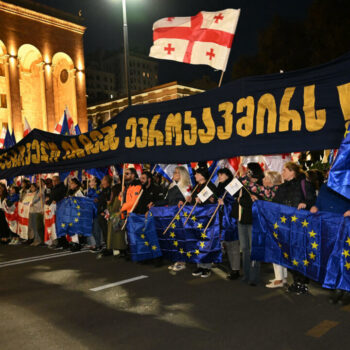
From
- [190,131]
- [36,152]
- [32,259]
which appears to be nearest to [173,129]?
[190,131]

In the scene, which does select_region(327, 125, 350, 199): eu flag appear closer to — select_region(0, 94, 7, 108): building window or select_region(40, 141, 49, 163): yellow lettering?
select_region(40, 141, 49, 163): yellow lettering

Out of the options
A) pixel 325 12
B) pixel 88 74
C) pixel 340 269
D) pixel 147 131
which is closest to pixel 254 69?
pixel 325 12

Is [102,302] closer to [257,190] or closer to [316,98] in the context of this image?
[257,190]

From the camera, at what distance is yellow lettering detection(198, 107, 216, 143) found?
582 centimetres

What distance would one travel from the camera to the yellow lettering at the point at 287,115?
4.79 meters

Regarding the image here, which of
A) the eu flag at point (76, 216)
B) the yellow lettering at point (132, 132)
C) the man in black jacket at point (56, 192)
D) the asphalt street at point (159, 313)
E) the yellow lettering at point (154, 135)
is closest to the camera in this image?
the asphalt street at point (159, 313)

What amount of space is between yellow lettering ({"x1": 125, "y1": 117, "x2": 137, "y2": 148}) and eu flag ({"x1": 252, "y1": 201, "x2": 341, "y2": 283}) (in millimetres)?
2750

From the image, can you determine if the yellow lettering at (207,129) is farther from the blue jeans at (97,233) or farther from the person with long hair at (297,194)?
the blue jeans at (97,233)

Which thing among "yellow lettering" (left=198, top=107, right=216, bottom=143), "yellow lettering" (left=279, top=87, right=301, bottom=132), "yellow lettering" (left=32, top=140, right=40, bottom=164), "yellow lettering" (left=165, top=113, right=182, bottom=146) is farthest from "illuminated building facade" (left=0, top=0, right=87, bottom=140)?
"yellow lettering" (left=279, top=87, right=301, bottom=132)

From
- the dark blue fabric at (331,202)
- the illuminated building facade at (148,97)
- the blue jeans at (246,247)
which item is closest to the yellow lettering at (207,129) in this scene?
the blue jeans at (246,247)

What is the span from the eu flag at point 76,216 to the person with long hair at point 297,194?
510cm

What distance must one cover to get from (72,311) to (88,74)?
128520 mm

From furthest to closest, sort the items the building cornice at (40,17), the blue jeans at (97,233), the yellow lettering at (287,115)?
the building cornice at (40,17) < the blue jeans at (97,233) < the yellow lettering at (287,115)

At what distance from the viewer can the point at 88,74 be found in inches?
4941
